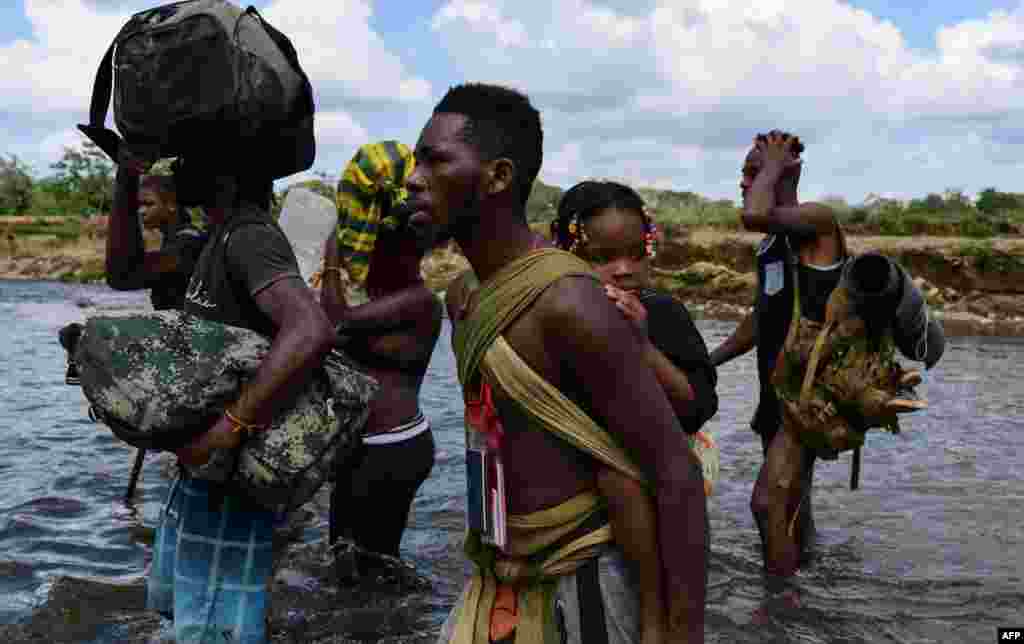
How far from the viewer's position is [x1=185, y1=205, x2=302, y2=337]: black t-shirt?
8.59 feet

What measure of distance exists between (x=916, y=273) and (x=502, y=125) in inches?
821

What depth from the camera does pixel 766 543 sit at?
4.80 metres

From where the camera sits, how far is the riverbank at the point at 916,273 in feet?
65.7

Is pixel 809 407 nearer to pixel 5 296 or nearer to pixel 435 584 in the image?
pixel 435 584

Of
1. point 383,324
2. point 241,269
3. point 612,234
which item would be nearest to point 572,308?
point 241,269

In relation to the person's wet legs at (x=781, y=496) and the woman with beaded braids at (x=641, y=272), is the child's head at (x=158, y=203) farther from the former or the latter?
the person's wet legs at (x=781, y=496)

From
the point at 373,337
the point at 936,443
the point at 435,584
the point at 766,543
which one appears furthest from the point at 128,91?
the point at 936,443

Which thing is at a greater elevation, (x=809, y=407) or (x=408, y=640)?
(x=809, y=407)

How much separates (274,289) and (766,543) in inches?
121

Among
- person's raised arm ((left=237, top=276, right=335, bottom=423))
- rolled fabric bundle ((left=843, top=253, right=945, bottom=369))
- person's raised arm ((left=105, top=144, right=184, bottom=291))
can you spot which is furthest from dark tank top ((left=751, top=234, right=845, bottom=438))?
person's raised arm ((left=237, top=276, right=335, bottom=423))

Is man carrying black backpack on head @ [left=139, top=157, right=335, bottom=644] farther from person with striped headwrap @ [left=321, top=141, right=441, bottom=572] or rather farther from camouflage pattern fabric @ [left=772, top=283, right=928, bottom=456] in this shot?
camouflage pattern fabric @ [left=772, top=283, right=928, bottom=456]

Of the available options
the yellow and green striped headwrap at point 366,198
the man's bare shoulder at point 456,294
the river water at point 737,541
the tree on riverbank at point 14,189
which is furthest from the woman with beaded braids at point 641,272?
the tree on riverbank at point 14,189

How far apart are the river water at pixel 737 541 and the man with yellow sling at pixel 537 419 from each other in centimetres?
230

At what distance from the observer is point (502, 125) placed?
217cm
